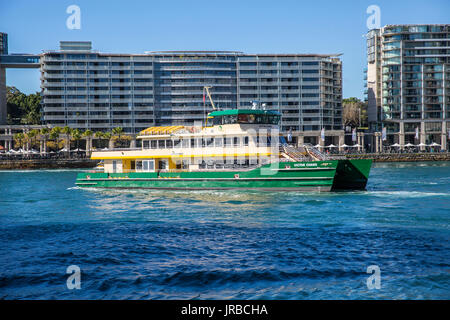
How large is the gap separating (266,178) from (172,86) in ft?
290

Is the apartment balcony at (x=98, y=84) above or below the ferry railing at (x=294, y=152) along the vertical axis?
above

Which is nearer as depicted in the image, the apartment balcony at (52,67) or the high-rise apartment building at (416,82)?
the apartment balcony at (52,67)

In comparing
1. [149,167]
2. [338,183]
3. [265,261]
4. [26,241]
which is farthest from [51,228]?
[338,183]

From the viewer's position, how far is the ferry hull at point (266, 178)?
1200 inches

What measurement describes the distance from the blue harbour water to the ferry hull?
279cm

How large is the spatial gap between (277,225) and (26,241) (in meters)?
10.4

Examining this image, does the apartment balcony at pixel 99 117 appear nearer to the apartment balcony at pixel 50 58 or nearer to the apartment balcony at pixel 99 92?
the apartment balcony at pixel 99 92

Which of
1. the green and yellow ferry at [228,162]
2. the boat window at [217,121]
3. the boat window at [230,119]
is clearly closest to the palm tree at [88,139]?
the green and yellow ferry at [228,162]

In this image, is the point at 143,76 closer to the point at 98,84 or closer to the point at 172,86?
the point at 172,86

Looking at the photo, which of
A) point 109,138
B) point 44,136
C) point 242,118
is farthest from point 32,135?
point 242,118

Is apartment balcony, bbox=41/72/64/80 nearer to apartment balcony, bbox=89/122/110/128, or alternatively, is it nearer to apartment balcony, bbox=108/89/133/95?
apartment balcony, bbox=108/89/133/95

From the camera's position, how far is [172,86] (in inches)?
4555

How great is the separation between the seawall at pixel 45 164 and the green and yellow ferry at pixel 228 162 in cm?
4860

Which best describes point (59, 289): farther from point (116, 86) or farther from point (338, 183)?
point (116, 86)
